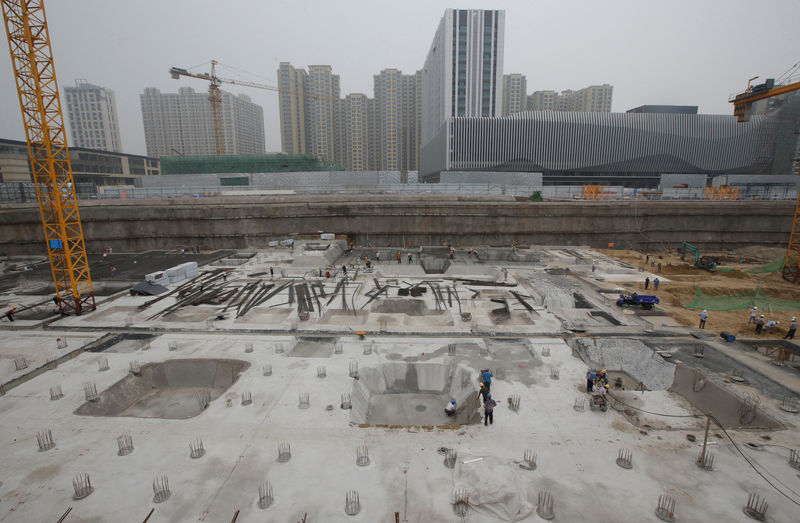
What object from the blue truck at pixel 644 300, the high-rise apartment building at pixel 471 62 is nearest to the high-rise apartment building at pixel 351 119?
the high-rise apartment building at pixel 471 62

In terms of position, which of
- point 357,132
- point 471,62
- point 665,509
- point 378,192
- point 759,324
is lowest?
point 665,509

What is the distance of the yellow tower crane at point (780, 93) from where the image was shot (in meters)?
29.9

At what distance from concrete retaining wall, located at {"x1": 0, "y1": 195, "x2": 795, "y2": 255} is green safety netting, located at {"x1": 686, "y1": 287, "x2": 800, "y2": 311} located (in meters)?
21.4

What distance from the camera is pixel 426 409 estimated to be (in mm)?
14391

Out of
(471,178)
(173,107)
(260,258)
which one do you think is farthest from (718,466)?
(173,107)

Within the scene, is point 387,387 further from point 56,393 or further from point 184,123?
point 184,123

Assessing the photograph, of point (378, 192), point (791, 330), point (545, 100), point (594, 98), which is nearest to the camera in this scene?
point (791, 330)

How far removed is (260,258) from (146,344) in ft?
63.5

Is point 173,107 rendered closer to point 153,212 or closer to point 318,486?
point 153,212

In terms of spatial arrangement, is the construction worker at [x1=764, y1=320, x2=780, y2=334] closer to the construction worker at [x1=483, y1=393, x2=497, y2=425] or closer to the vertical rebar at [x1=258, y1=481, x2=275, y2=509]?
the construction worker at [x1=483, y1=393, x2=497, y2=425]

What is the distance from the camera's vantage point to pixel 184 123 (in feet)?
506

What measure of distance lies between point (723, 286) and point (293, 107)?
149918 millimetres

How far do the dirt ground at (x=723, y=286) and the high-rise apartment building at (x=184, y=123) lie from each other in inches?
6308

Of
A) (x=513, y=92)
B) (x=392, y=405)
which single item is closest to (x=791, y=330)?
(x=392, y=405)
